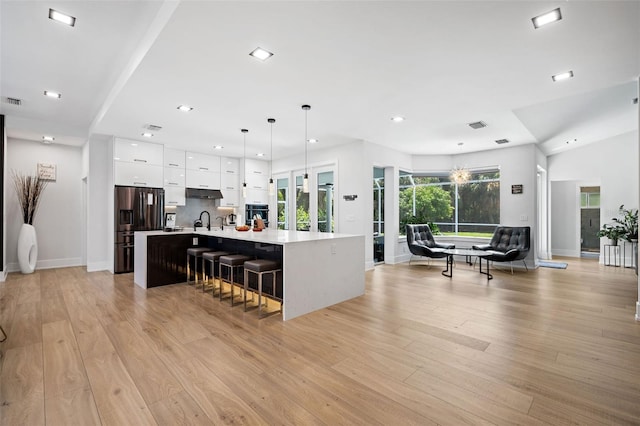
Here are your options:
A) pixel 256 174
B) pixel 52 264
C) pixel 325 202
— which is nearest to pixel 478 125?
pixel 325 202

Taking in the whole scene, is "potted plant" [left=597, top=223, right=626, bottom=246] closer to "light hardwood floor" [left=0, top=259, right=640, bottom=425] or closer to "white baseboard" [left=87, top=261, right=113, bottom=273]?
"light hardwood floor" [left=0, top=259, right=640, bottom=425]

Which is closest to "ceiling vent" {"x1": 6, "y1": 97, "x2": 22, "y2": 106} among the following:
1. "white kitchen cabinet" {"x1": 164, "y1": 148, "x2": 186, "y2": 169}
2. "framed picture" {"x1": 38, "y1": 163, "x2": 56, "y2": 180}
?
"framed picture" {"x1": 38, "y1": 163, "x2": 56, "y2": 180}

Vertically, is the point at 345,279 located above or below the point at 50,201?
below

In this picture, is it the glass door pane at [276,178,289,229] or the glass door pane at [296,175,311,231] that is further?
the glass door pane at [276,178,289,229]

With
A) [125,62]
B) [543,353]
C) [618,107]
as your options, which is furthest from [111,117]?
[618,107]

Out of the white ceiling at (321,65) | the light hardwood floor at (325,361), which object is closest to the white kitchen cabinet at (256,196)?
the white ceiling at (321,65)

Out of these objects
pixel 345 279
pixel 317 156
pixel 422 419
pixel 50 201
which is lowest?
pixel 422 419

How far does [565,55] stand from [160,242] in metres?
5.79

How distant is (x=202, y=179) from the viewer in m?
7.47

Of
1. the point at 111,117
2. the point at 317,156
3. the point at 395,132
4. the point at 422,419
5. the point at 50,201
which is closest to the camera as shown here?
the point at 422,419

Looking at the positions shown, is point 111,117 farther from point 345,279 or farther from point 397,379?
point 397,379

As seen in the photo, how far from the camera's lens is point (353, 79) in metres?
3.51

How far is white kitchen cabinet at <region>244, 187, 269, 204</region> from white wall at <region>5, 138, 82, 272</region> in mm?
3812

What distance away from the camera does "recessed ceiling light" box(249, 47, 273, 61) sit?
2.88 m
